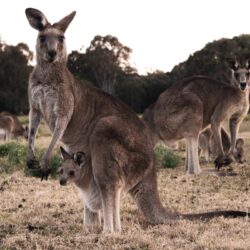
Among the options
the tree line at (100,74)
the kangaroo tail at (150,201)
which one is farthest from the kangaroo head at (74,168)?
the tree line at (100,74)

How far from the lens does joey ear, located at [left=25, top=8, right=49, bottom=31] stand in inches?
196

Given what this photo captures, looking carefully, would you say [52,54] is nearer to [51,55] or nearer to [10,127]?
[51,55]

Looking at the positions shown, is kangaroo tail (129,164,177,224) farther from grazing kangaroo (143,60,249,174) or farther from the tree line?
the tree line

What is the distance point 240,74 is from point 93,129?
535cm

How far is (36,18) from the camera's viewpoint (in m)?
4.99

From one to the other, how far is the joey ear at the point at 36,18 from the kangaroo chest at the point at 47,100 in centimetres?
53

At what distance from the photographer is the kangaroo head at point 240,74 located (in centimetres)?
949

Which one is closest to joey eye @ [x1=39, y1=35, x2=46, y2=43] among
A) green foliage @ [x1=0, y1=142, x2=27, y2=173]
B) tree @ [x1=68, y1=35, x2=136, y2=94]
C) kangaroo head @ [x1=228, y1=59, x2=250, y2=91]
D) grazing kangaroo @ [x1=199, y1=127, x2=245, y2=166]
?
green foliage @ [x1=0, y1=142, x2=27, y2=173]

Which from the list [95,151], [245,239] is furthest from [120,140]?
[245,239]

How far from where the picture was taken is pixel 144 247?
429 centimetres

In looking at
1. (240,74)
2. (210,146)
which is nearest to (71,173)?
(240,74)

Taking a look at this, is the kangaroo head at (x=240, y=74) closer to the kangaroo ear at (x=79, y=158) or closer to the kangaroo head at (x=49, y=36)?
the kangaroo head at (x=49, y=36)

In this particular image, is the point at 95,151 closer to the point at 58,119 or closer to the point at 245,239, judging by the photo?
the point at 58,119

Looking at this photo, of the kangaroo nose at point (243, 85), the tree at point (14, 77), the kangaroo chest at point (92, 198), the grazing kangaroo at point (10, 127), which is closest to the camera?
the kangaroo chest at point (92, 198)
